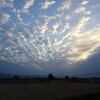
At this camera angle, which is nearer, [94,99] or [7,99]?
[7,99]

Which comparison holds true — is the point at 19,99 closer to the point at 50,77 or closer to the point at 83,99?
the point at 83,99

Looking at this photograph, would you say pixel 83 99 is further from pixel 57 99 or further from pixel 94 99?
pixel 57 99

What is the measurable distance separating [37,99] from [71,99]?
5317 mm

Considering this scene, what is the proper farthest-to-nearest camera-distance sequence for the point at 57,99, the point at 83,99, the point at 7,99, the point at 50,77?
the point at 50,77 → the point at 83,99 → the point at 57,99 → the point at 7,99

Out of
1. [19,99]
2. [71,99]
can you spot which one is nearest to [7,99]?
[19,99]

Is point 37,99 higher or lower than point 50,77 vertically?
lower

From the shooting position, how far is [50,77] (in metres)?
128

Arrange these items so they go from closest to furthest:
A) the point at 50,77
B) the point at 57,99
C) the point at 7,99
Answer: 1. the point at 7,99
2. the point at 57,99
3. the point at 50,77

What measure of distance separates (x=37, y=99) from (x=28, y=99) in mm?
1264

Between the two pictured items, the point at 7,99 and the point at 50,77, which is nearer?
the point at 7,99

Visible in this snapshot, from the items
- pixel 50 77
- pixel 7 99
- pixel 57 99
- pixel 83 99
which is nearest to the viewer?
pixel 7 99

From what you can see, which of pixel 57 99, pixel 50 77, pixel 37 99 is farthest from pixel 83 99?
pixel 50 77

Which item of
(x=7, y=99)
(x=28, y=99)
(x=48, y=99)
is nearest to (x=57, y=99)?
(x=48, y=99)

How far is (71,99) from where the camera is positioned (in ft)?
121
